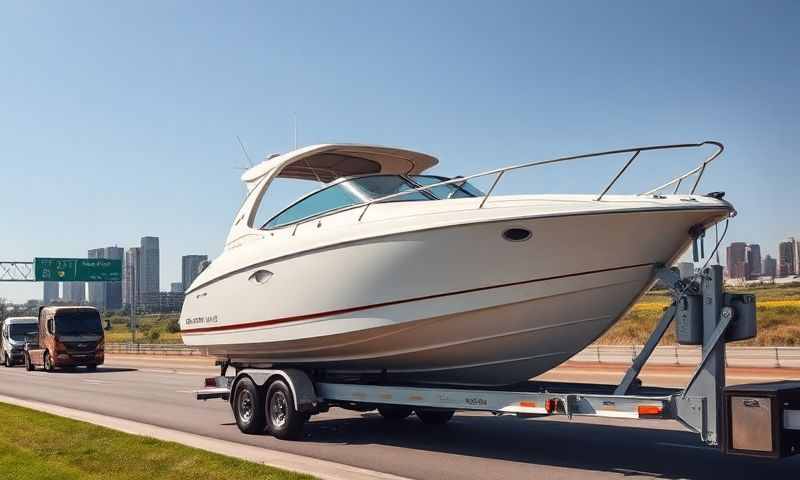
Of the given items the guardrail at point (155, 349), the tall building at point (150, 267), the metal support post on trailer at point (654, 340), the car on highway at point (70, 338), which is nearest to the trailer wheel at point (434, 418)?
the metal support post on trailer at point (654, 340)

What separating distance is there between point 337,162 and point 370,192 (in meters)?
2.29

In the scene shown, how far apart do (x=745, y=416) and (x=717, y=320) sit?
3.02 ft

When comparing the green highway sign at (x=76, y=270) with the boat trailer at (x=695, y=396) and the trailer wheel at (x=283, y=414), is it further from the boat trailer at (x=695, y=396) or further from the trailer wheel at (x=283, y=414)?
the boat trailer at (x=695, y=396)

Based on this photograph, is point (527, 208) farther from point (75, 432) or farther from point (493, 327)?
point (75, 432)

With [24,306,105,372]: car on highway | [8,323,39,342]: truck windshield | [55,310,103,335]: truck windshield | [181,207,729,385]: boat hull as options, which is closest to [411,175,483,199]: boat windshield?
[181,207,729,385]: boat hull

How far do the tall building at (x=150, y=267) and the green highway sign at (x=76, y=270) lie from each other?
5021 inches

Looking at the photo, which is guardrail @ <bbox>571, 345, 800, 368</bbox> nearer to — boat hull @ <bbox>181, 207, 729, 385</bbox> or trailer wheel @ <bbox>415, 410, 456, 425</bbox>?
trailer wheel @ <bbox>415, 410, 456, 425</bbox>

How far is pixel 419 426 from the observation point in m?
11.9

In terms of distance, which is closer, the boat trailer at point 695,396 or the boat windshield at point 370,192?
the boat trailer at point 695,396

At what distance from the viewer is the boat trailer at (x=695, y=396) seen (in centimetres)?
633

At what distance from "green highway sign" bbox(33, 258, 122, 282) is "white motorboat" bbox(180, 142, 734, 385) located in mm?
50543

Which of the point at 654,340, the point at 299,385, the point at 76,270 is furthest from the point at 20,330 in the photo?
the point at 654,340

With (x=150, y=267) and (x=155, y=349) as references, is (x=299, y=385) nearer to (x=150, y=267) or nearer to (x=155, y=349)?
(x=155, y=349)

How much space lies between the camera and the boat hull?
7.64m
